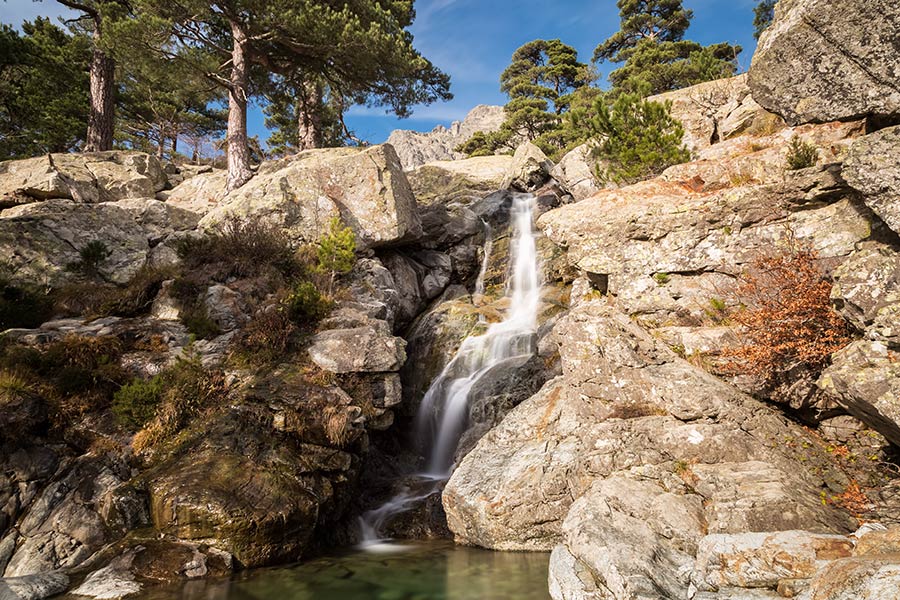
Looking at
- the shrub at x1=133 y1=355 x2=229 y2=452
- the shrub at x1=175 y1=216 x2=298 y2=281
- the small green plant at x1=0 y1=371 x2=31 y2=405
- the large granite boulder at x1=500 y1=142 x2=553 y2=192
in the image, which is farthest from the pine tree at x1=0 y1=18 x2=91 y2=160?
the large granite boulder at x1=500 y1=142 x2=553 y2=192

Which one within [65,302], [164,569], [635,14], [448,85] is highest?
[635,14]

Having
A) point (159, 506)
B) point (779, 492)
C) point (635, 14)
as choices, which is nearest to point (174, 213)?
point (159, 506)

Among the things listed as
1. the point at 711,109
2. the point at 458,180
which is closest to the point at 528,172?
the point at 458,180

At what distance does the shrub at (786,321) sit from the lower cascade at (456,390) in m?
6.49

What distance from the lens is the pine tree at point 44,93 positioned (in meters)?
22.5

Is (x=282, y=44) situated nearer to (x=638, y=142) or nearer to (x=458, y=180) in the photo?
(x=458, y=180)

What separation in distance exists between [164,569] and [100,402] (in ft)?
14.6

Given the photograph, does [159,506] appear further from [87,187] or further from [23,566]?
[87,187]

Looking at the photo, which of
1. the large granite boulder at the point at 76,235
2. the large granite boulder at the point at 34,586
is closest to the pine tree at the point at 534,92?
the large granite boulder at the point at 76,235

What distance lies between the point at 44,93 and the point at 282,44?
46.1 ft

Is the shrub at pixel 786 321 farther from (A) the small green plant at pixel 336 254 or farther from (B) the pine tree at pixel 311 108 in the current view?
(B) the pine tree at pixel 311 108

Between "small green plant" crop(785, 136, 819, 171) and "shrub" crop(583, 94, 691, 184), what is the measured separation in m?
4.05

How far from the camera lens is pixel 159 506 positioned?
802 centimetres

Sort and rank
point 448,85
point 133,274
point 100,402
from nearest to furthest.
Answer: point 100,402 → point 133,274 → point 448,85
